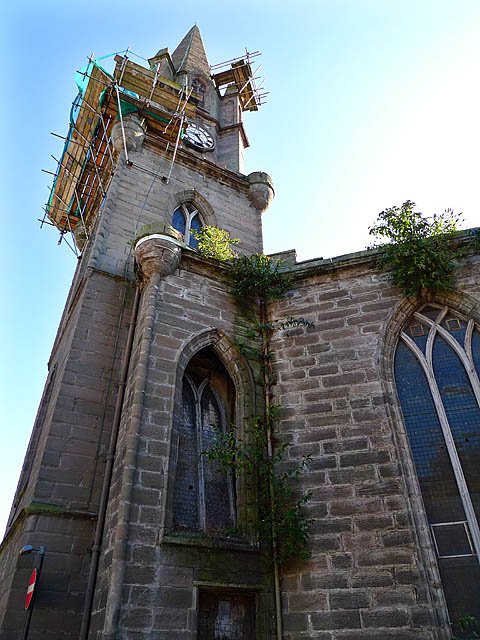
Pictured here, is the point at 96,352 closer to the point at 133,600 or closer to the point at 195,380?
the point at 195,380

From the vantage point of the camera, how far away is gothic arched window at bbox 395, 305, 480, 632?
21.8 feet

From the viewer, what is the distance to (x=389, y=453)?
742 cm

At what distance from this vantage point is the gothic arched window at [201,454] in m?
7.60

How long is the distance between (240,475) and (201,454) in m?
0.77

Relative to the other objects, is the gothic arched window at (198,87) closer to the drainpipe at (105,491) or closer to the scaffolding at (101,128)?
the scaffolding at (101,128)

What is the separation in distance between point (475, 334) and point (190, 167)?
10.00 meters

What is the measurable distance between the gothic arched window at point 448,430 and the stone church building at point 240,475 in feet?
0.08

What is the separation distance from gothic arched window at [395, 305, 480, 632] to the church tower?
101 inches

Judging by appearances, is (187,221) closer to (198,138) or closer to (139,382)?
(198,138)

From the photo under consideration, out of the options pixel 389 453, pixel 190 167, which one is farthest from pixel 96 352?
pixel 190 167

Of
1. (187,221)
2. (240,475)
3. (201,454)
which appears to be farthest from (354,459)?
(187,221)

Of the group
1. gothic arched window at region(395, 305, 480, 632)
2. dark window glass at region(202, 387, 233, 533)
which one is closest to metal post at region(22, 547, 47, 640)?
Result: dark window glass at region(202, 387, 233, 533)

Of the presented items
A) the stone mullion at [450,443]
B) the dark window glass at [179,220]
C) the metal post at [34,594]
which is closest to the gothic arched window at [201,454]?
the metal post at [34,594]

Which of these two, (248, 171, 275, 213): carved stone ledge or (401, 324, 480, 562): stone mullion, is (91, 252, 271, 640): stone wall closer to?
(401, 324, 480, 562): stone mullion
